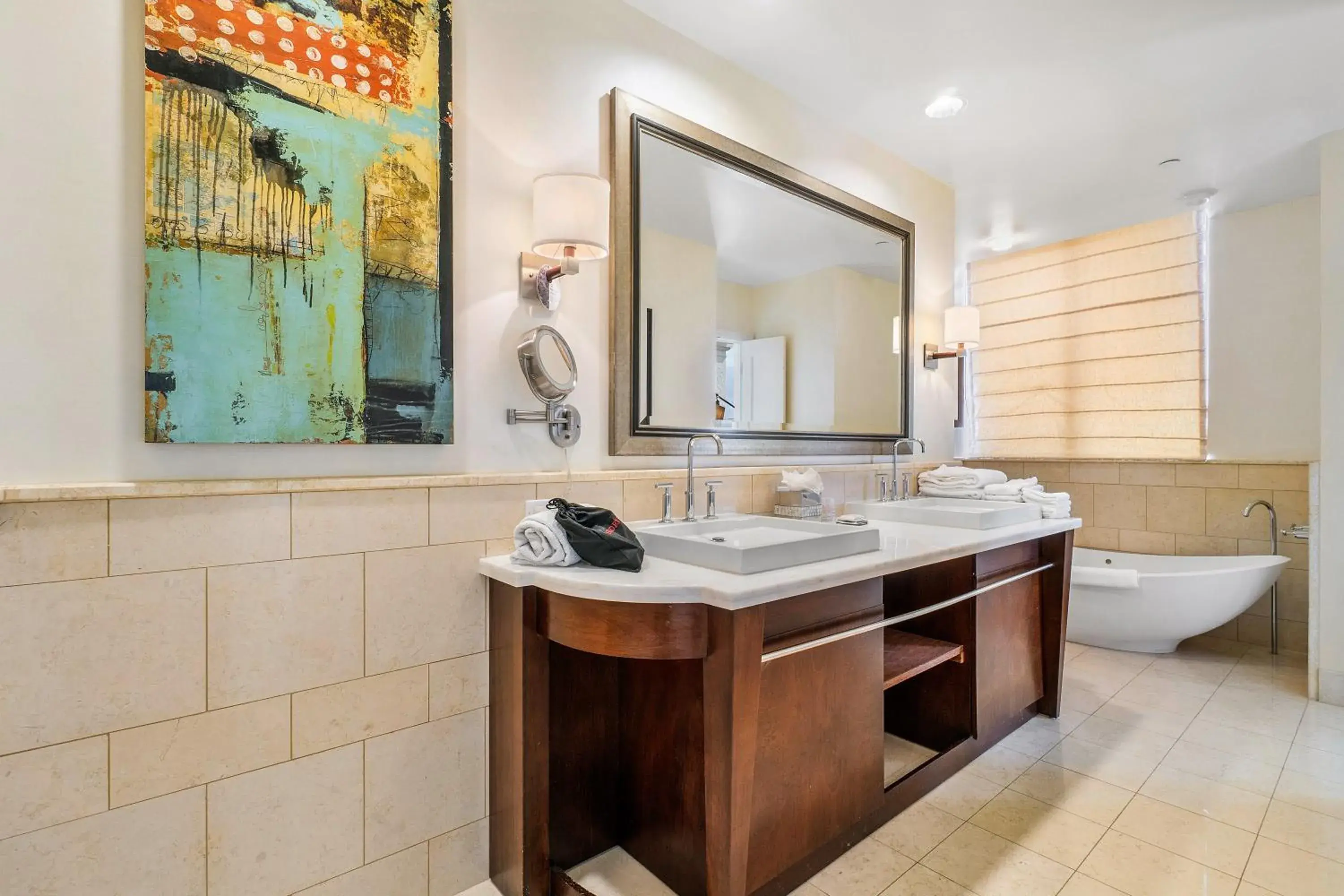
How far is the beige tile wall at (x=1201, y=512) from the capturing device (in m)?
3.30

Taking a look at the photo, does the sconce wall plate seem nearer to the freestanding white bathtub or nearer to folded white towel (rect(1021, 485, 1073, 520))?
folded white towel (rect(1021, 485, 1073, 520))

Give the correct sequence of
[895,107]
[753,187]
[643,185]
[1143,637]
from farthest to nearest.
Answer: [1143,637]
[895,107]
[753,187]
[643,185]

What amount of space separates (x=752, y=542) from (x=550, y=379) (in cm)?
78

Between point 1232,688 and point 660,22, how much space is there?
367cm

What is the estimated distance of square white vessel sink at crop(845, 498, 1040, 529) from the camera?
87.7 inches

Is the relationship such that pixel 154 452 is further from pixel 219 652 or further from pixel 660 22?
pixel 660 22

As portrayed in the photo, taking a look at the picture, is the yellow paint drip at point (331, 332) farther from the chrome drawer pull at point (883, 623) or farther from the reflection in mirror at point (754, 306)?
the chrome drawer pull at point (883, 623)

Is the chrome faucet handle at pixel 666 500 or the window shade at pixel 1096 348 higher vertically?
the window shade at pixel 1096 348

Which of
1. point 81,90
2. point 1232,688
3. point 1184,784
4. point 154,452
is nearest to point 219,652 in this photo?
point 154,452

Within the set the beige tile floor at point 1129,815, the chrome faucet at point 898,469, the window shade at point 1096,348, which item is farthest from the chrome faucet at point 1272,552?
the chrome faucet at point 898,469

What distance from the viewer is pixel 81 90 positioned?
1159 millimetres

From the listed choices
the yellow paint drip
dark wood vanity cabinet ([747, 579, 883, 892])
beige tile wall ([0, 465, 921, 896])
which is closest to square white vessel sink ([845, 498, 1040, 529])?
dark wood vanity cabinet ([747, 579, 883, 892])

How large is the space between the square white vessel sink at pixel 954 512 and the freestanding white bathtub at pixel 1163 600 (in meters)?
1.06

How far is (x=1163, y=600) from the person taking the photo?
3.10 m
